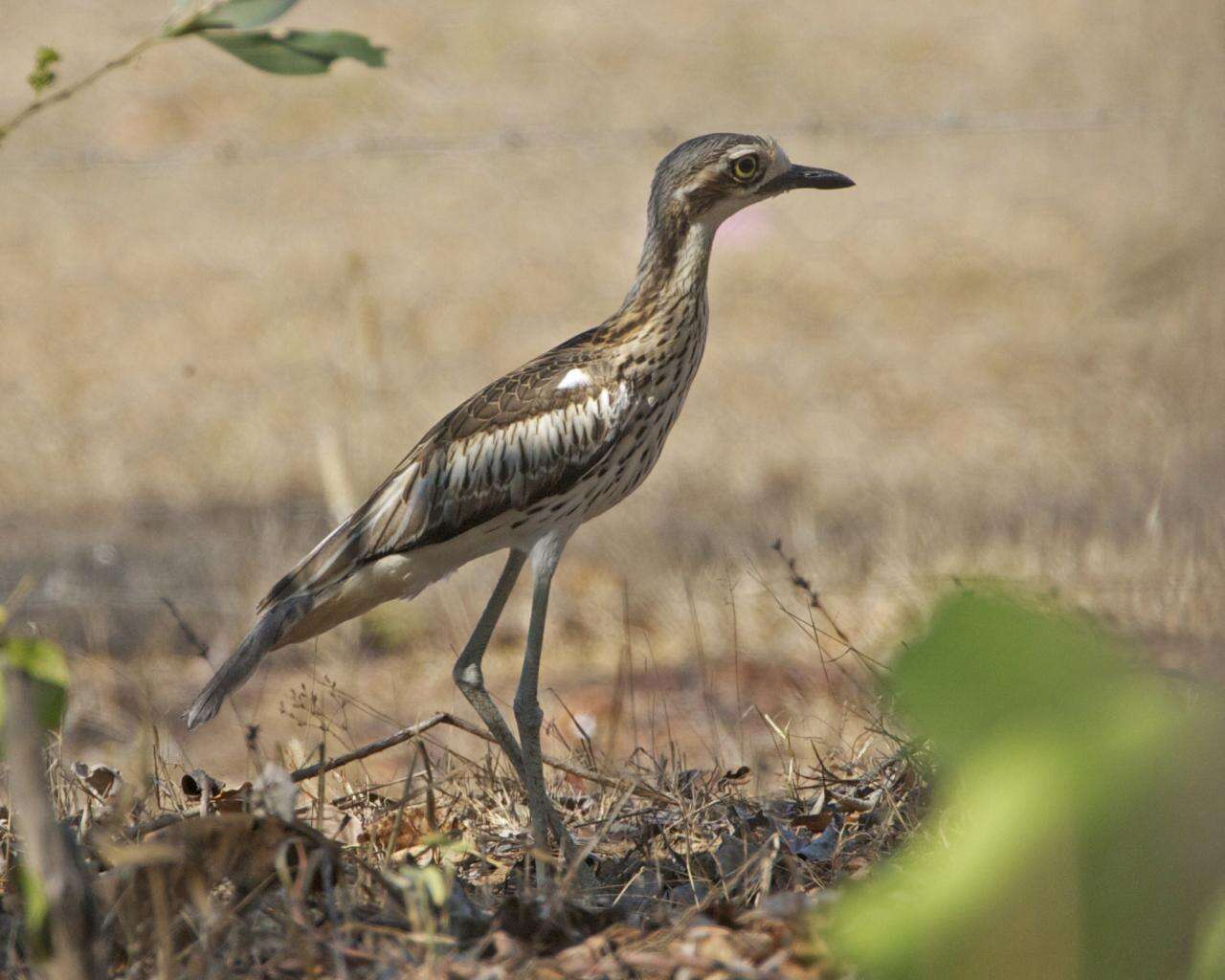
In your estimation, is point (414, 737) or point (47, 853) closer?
point (47, 853)

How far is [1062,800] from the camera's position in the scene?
1.04 metres

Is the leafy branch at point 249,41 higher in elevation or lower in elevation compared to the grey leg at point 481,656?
higher

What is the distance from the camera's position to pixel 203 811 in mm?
Result: 2914

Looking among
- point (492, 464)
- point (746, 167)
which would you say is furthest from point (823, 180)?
point (492, 464)

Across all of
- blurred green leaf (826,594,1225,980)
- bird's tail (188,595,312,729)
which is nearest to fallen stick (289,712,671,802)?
bird's tail (188,595,312,729)

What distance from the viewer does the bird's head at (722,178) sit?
3939 millimetres

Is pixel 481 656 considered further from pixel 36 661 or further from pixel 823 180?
pixel 36 661

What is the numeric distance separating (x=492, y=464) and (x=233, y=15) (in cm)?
173

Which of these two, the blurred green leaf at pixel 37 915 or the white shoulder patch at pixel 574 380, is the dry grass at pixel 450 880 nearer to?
the blurred green leaf at pixel 37 915

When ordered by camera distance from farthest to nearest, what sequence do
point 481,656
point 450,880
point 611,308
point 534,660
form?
point 611,308 < point 481,656 < point 534,660 < point 450,880

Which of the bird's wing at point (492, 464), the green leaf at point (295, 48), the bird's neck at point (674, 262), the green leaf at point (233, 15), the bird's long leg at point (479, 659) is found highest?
the green leaf at point (233, 15)

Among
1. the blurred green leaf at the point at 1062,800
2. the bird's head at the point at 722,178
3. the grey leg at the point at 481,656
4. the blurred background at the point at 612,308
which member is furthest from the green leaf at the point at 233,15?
the grey leg at the point at 481,656

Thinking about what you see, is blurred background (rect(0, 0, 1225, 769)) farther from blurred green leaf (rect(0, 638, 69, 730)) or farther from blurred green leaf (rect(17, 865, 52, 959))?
blurred green leaf (rect(17, 865, 52, 959))

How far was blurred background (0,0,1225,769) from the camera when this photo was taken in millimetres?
6555
